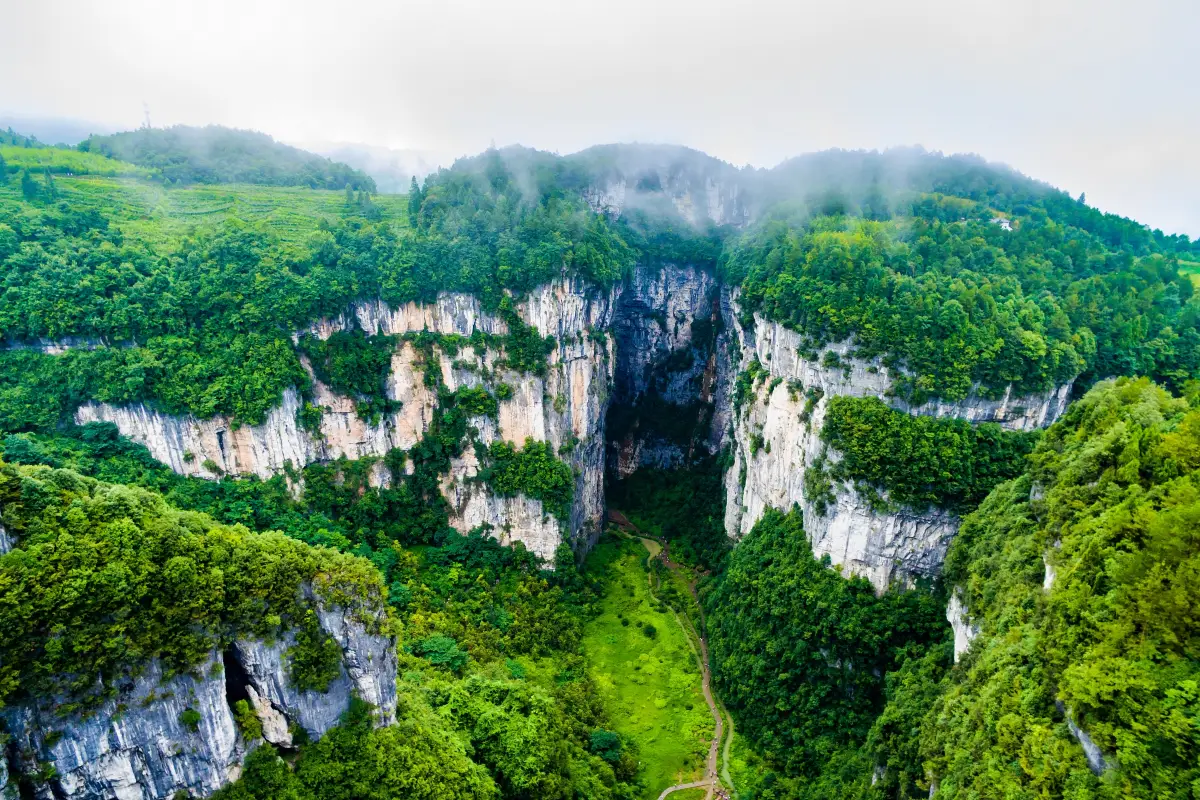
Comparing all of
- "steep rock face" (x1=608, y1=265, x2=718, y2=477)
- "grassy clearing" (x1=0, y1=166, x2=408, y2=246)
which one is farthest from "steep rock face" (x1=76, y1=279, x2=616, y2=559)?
"steep rock face" (x1=608, y1=265, x2=718, y2=477)

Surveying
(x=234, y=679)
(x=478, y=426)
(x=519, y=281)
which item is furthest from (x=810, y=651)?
(x=519, y=281)

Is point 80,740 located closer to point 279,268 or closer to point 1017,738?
point 1017,738

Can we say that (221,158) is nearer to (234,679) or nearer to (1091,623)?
(234,679)

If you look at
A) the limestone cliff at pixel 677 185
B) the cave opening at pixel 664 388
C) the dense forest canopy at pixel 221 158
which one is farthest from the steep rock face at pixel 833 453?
the dense forest canopy at pixel 221 158

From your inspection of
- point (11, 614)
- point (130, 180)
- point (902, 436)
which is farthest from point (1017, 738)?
point (130, 180)

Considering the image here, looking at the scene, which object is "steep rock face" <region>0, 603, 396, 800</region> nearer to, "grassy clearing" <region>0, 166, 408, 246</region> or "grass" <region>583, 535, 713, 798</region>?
"grass" <region>583, 535, 713, 798</region>
